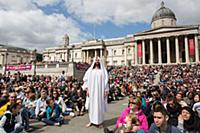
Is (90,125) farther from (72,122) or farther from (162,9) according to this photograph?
(162,9)

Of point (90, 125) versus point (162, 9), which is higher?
point (162, 9)

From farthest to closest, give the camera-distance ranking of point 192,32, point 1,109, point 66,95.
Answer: point 192,32, point 66,95, point 1,109

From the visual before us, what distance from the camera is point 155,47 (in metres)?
65.2

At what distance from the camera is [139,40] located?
205 feet

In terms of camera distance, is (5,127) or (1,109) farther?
(1,109)

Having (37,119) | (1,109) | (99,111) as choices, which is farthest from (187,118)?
(37,119)

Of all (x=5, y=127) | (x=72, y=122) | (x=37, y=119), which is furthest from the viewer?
(x=37, y=119)

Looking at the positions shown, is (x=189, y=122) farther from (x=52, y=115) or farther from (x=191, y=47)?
(x=191, y=47)

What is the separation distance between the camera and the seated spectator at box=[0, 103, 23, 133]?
5766 millimetres

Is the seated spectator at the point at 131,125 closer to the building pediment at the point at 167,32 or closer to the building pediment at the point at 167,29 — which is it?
the building pediment at the point at 167,32

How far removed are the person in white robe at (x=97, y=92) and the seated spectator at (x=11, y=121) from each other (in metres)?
2.54

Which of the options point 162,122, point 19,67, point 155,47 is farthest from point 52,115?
point 155,47

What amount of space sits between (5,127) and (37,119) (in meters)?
3.45

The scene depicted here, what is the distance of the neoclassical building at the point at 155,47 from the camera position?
55594 millimetres
